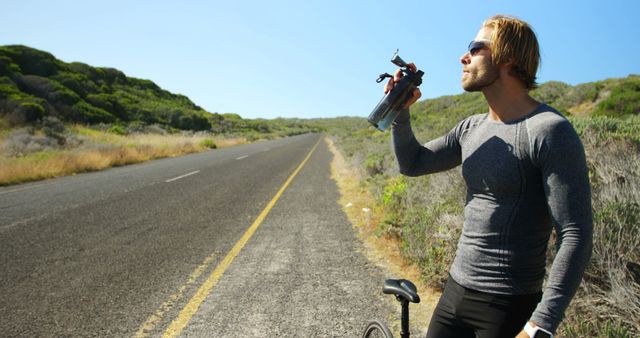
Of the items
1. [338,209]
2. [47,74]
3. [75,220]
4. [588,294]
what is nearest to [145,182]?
[75,220]

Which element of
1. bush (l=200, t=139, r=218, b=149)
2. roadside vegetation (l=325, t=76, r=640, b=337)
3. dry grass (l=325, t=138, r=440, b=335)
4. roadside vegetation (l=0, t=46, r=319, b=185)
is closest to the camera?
roadside vegetation (l=325, t=76, r=640, b=337)

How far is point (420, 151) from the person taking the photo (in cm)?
223

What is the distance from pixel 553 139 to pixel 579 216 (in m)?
0.29

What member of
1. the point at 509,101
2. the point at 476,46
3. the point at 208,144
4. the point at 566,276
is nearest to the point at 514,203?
the point at 566,276

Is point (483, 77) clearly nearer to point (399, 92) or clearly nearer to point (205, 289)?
point (399, 92)

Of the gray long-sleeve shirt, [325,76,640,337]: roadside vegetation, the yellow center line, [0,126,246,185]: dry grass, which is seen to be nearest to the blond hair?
the gray long-sleeve shirt

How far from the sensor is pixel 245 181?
1292 centimetres

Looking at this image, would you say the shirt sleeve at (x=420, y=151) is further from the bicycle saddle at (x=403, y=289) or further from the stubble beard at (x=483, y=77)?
the bicycle saddle at (x=403, y=289)

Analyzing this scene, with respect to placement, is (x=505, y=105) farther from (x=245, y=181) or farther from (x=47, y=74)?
(x=47, y=74)

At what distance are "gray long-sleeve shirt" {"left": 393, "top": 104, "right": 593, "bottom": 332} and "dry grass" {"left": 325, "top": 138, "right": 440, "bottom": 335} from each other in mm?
2298

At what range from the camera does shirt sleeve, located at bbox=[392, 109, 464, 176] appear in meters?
2.14

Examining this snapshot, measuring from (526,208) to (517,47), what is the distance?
2.18 ft

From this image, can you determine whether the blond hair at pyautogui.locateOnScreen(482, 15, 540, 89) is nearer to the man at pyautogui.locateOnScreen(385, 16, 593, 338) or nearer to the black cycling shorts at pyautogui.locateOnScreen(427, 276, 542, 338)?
the man at pyautogui.locateOnScreen(385, 16, 593, 338)

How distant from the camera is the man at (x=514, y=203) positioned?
1.38 metres
